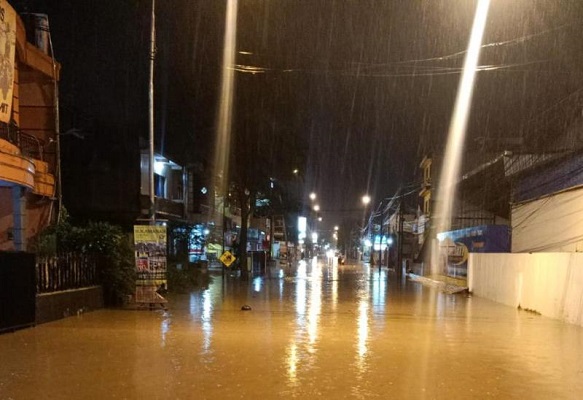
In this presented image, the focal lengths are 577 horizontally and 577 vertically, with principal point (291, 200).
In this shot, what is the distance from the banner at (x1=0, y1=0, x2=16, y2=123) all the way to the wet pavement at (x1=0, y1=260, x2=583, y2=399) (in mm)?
6399

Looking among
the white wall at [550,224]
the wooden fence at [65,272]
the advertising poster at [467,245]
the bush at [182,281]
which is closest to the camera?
the wooden fence at [65,272]

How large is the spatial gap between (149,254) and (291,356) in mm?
7310

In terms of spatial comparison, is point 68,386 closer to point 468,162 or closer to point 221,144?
point 221,144

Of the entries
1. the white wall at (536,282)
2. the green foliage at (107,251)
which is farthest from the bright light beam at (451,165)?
the green foliage at (107,251)

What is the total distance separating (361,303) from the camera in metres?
18.2

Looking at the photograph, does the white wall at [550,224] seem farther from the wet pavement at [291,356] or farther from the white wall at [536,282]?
the wet pavement at [291,356]

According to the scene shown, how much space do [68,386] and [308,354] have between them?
12.1ft

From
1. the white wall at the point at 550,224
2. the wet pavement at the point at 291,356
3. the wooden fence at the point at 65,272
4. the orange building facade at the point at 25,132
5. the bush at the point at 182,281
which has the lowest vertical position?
the bush at the point at 182,281

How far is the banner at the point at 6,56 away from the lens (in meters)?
15.3

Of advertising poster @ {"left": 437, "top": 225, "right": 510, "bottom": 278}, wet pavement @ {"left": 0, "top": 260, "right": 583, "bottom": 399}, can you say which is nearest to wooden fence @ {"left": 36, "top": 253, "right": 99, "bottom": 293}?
wet pavement @ {"left": 0, "top": 260, "right": 583, "bottom": 399}

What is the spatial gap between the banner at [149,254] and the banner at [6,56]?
5.05 m

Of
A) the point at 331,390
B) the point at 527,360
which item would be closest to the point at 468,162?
the point at 527,360

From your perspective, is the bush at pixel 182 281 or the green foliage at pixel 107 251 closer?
the green foliage at pixel 107 251

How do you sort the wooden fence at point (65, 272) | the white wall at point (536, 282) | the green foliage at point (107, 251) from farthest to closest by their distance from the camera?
1. the green foliage at point (107, 251)
2. the white wall at point (536, 282)
3. the wooden fence at point (65, 272)
